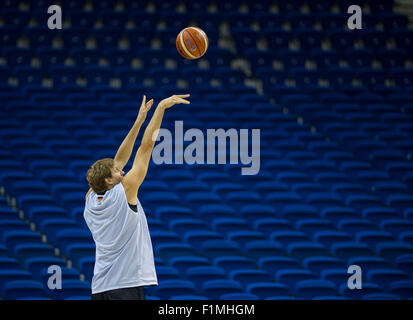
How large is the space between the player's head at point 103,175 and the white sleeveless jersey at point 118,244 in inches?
1.3

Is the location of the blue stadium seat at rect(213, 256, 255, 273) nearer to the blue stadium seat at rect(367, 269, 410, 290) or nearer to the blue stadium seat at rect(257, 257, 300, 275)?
the blue stadium seat at rect(257, 257, 300, 275)

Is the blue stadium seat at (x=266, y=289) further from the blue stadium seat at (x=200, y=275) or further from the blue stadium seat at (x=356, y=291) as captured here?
the blue stadium seat at (x=356, y=291)

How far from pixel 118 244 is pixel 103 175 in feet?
1.02

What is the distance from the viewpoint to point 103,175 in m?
Answer: 2.71

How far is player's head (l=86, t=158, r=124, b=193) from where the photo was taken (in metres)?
2.71

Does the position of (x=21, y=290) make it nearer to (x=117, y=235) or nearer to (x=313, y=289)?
(x=313, y=289)

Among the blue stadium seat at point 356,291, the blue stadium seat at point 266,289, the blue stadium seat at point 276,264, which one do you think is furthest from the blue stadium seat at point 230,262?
the blue stadium seat at point 356,291

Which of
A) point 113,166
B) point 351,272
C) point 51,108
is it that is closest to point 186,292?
point 351,272

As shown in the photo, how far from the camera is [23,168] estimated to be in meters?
7.54

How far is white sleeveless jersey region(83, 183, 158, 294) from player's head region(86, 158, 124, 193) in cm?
3

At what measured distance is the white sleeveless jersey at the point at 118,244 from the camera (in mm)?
2701

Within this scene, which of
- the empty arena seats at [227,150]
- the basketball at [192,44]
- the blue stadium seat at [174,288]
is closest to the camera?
the basketball at [192,44]
